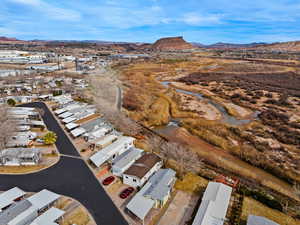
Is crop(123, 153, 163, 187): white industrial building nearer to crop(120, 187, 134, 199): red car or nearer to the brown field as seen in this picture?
crop(120, 187, 134, 199): red car

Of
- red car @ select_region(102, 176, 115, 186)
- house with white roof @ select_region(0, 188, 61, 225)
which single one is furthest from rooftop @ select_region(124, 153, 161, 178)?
house with white roof @ select_region(0, 188, 61, 225)

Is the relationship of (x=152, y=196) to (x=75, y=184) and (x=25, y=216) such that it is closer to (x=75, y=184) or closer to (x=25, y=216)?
(x=75, y=184)

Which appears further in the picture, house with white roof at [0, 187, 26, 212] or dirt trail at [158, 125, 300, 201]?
dirt trail at [158, 125, 300, 201]

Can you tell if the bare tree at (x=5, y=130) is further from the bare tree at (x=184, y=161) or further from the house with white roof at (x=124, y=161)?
the bare tree at (x=184, y=161)

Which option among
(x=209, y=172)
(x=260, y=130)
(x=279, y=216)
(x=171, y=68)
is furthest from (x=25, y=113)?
(x=171, y=68)

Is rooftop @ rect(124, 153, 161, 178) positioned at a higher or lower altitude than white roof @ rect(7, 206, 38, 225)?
higher

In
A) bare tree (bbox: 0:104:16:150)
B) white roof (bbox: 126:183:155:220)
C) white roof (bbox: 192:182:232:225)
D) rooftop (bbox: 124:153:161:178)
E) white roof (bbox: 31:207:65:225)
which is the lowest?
white roof (bbox: 31:207:65:225)
